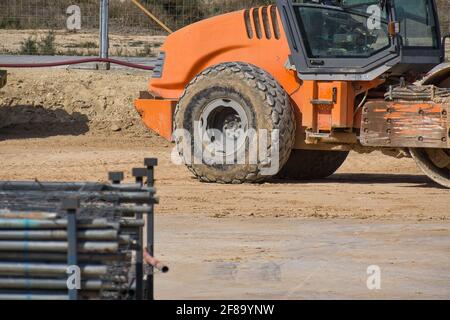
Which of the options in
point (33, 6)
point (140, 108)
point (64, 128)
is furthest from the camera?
point (33, 6)

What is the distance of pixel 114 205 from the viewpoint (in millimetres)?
7730

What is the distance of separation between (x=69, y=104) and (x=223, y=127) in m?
5.99

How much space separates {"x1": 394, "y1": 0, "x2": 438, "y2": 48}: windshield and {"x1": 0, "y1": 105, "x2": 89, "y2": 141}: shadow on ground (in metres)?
7.32

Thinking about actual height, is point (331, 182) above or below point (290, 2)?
below

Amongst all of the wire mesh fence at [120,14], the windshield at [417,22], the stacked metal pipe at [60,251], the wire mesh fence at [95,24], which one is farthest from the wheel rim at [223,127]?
the wire mesh fence at [120,14]

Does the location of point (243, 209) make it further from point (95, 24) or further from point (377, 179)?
point (95, 24)

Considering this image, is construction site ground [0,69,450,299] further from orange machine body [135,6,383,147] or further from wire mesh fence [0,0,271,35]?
wire mesh fence [0,0,271,35]

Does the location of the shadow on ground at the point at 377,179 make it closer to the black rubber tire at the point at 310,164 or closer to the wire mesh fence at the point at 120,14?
the black rubber tire at the point at 310,164

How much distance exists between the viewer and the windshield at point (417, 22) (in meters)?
14.9

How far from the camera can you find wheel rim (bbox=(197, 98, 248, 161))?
1548cm

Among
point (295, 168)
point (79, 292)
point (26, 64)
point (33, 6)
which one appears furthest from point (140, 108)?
point (33, 6)

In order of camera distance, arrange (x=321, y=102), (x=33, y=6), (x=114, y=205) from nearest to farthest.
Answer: (x=114, y=205)
(x=321, y=102)
(x=33, y=6)
